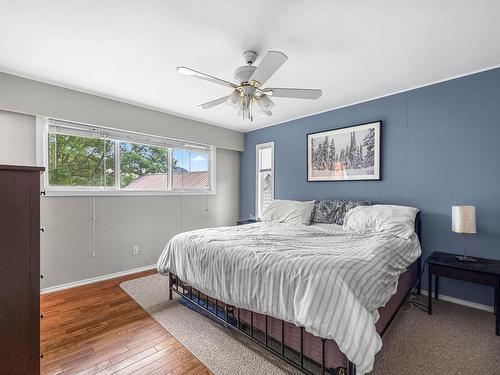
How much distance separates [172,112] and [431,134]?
3.55 metres

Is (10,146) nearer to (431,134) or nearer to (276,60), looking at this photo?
(276,60)

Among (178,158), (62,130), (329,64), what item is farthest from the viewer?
(178,158)

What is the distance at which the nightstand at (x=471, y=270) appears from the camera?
6.88 ft

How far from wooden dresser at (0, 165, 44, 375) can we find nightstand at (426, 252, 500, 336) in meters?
3.09

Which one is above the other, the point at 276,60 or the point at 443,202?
the point at 276,60

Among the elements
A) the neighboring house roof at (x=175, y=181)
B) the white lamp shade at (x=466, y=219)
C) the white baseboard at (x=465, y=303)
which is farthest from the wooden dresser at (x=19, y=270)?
the white baseboard at (x=465, y=303)

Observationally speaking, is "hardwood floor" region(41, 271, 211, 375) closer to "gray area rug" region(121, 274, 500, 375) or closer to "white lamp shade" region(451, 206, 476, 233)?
"gray area rug" region(121, 274, 500, 375)

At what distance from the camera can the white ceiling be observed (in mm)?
1709

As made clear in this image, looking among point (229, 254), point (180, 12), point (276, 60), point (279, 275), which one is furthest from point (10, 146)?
point (279, 275)

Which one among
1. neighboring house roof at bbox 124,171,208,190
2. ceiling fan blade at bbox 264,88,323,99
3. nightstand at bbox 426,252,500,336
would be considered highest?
ceiling fan blade at bbox 264,88,323,99

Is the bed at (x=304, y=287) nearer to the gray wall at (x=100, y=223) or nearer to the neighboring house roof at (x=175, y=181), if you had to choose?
the gray wall at (x=100, y=223)

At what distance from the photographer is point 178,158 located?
170 inches

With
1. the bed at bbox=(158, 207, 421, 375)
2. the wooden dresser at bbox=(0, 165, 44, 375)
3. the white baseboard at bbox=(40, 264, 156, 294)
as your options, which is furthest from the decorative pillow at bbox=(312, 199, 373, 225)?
the wooden dresser at bbox=(0, 165, 44, 375)

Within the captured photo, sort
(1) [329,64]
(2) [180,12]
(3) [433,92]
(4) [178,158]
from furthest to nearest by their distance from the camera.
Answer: (4) [178,158]
(3) [433,92]
(1) [329,64]
(2) [180,12]
